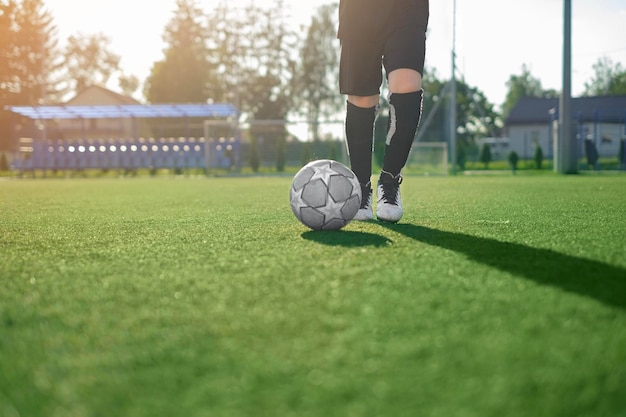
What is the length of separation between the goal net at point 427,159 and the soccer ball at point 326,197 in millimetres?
15326

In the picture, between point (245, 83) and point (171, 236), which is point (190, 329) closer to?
point (171, 236)

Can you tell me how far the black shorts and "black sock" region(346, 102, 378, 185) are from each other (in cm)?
13

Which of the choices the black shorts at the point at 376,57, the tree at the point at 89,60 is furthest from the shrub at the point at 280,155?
the tree at the point at 89,60

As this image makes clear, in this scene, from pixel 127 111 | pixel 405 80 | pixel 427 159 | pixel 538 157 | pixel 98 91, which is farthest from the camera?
pixel 98 91

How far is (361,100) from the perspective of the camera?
3975 mm

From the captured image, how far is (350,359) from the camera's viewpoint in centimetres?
121

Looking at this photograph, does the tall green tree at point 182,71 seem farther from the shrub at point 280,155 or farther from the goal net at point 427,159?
the goal net at point 427,159

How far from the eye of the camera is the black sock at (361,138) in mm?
3984

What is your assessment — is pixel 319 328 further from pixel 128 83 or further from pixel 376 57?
pixel 128 83

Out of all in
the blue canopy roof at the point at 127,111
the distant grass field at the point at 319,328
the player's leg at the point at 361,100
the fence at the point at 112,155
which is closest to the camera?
the distant grass field at the point at 319,328

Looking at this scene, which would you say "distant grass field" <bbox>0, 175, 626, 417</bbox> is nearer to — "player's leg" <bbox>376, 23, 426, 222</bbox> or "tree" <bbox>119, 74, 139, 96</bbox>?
"player's leg" <bbox>376, 23, 426, 222</bbox>

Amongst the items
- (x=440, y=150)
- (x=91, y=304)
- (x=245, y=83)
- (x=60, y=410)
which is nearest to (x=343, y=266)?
(x=91, y=304)

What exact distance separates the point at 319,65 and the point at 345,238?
137 ft

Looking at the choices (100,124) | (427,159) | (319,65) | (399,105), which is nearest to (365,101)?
(399,105)
